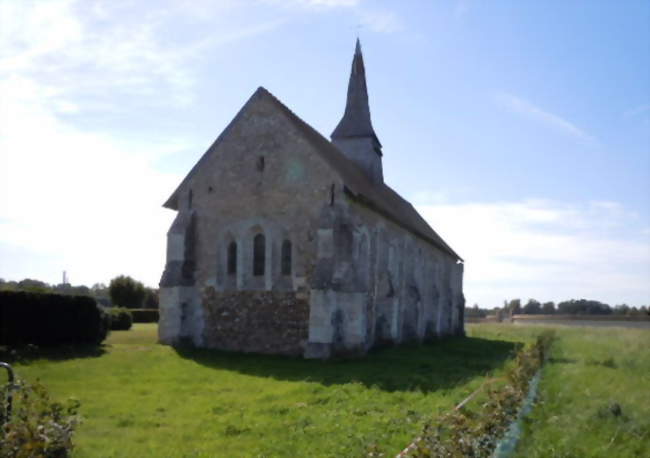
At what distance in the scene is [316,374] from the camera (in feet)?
47.2

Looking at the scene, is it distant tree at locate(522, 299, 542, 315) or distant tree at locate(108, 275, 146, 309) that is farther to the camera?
distant tree at locate(522, 299, 542, 315)

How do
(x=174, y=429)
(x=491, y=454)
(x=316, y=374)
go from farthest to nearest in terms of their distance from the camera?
(x=316, y=374)
(x=174, y=429)
(x=491, y=454)

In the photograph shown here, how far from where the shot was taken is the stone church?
17.4m

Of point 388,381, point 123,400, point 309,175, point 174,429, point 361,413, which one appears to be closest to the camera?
point 174,429

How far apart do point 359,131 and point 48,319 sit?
55.3 ft

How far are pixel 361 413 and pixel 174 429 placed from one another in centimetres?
300

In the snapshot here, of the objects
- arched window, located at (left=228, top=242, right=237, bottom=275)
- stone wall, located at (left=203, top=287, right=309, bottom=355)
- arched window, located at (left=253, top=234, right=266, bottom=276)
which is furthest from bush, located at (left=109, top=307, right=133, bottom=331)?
arched window, located at (left=253, top=234, right=266, bottom=276)

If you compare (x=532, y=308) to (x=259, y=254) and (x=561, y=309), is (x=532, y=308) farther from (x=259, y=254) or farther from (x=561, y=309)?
(x=259, y=254)

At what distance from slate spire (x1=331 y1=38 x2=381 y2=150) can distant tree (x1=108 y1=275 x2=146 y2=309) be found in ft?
70.2

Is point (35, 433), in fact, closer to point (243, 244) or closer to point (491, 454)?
point (491, 454)

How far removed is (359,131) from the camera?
28844 millimetres

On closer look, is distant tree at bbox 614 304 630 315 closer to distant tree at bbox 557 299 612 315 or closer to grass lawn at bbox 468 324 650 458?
distant tree at bbox 557 299 612 315

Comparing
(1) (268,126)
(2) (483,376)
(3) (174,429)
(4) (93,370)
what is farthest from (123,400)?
(1) (268,126)

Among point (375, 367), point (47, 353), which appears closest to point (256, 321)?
point (375, 367)
